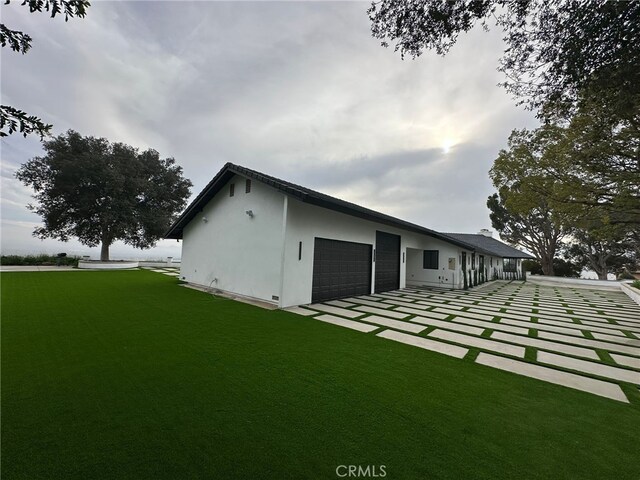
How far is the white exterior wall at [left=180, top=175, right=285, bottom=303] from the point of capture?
7773 mm

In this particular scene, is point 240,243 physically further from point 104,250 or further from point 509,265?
point 509,265

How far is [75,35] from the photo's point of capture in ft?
21.7

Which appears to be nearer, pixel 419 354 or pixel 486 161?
pixel 419 354

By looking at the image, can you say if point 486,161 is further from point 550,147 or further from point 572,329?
point 572,329

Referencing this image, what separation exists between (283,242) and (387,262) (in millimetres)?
6826

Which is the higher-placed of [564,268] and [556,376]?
[564,268]

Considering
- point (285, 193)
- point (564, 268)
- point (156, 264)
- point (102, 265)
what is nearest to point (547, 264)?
point (564, 268)

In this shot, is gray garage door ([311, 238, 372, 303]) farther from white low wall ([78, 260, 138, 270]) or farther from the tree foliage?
white low wall ([78, 260, 138, 270])

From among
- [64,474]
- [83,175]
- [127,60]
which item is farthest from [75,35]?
[83,175]

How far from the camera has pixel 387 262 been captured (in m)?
12.4

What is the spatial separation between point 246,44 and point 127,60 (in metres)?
3.90

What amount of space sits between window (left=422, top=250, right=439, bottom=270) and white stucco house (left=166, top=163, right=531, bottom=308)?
1305mm

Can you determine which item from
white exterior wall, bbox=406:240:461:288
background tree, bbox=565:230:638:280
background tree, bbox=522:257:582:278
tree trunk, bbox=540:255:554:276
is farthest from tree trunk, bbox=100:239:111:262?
background tree, bbox=565:230:638:280

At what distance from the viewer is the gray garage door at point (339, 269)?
877 cm
